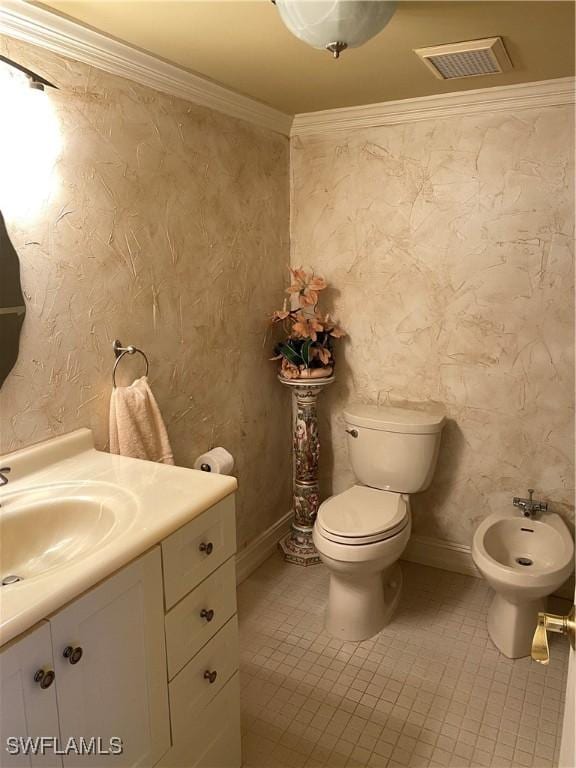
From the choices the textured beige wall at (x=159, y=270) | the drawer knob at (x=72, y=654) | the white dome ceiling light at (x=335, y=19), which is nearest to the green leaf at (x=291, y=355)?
the textured beige wall at (x=159, y=270)

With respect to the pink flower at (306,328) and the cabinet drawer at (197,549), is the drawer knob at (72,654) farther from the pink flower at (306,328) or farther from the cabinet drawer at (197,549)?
the pink flower at (306,328)

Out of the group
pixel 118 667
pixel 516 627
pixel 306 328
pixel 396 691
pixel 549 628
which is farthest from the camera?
pixel 306 328

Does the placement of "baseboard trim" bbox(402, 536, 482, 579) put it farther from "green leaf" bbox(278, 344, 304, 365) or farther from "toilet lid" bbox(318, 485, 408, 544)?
"green leaf" bbox(278, 344, 304, 365)

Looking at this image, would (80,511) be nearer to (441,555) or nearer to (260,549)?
(260,549)

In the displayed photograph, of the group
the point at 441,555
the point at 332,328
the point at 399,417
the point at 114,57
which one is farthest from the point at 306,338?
the point at 114,57

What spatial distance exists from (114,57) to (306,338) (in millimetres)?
1329

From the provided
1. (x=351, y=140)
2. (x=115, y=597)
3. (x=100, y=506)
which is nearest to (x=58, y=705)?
(x=115, y=597)

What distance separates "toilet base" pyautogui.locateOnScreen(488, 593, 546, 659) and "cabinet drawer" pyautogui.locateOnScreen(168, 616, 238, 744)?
1.11 m

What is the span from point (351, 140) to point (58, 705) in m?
2.39

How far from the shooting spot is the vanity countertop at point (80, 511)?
1.07 m

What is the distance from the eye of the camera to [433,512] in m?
2.71

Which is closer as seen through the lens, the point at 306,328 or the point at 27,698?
the point at 27,698

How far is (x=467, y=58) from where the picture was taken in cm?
184

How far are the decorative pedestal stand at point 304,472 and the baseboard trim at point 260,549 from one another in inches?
2.4
